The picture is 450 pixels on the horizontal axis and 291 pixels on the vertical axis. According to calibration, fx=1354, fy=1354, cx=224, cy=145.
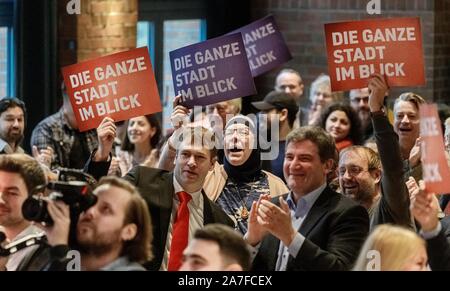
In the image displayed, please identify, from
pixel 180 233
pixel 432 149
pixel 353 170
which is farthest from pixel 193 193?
pixel 432 149

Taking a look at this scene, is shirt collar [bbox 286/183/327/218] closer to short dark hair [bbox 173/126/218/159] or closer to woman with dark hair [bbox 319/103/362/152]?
short dark hair [bbox 173/126/218/159]

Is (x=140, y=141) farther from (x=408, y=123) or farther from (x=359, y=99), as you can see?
(x=408, y=123)

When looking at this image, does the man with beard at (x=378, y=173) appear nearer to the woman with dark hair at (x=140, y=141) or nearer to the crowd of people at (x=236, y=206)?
the crowd of people at (x=236, y=206)

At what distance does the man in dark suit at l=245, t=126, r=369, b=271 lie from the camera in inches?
203

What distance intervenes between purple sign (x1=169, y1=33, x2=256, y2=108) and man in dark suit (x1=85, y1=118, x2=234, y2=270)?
29.4 inches

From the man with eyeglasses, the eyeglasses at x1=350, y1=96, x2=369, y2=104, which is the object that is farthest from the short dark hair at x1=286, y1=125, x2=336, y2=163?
the man with eyeglasses

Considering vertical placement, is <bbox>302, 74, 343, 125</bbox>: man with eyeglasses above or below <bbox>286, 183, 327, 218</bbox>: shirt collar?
above

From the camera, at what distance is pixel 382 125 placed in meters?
5.90

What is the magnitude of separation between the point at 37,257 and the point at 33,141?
11.8 feet

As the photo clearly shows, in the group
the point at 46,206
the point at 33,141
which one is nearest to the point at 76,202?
the point at 46,206

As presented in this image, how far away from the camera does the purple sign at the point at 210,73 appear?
692 cm

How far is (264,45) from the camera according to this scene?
9000 mm

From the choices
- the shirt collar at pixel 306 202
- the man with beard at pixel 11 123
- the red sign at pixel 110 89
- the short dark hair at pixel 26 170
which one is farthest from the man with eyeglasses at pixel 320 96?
the short dark hair at pixel 26 170

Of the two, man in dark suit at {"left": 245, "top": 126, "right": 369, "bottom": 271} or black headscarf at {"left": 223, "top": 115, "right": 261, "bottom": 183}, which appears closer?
Answer: man in dark suit at {"left": 245, "top": 126, "right": 369, "bottom": 271}
